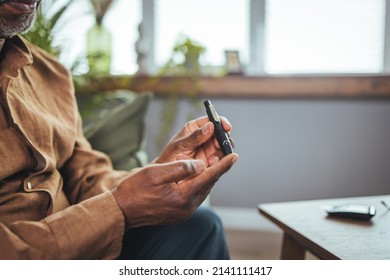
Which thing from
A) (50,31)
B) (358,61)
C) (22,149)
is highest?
(50,31)

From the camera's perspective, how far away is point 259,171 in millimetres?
1912

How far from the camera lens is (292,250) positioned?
1008mm

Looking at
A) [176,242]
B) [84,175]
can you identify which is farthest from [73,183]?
[176,242]

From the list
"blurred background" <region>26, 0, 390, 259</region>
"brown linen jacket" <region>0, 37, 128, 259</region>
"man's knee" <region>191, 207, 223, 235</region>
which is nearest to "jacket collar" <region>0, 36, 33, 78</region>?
"brown linen jacket" <region>0, 37, 128, 259</region>

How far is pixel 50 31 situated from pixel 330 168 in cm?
112

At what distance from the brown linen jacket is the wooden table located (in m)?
0.31

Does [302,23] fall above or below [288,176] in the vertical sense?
above

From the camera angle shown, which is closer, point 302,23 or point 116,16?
point 302,23

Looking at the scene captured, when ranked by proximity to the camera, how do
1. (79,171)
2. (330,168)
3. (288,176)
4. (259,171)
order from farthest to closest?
1. (259,171)
2. (288,176)
3. (330,168)
4. (79,171)

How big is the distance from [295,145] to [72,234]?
1326 millimetres

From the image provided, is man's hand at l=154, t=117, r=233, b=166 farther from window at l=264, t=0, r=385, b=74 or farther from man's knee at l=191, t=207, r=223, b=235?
window at l=264, t=0, r=385, b=74

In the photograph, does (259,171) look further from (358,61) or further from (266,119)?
(358,61)
